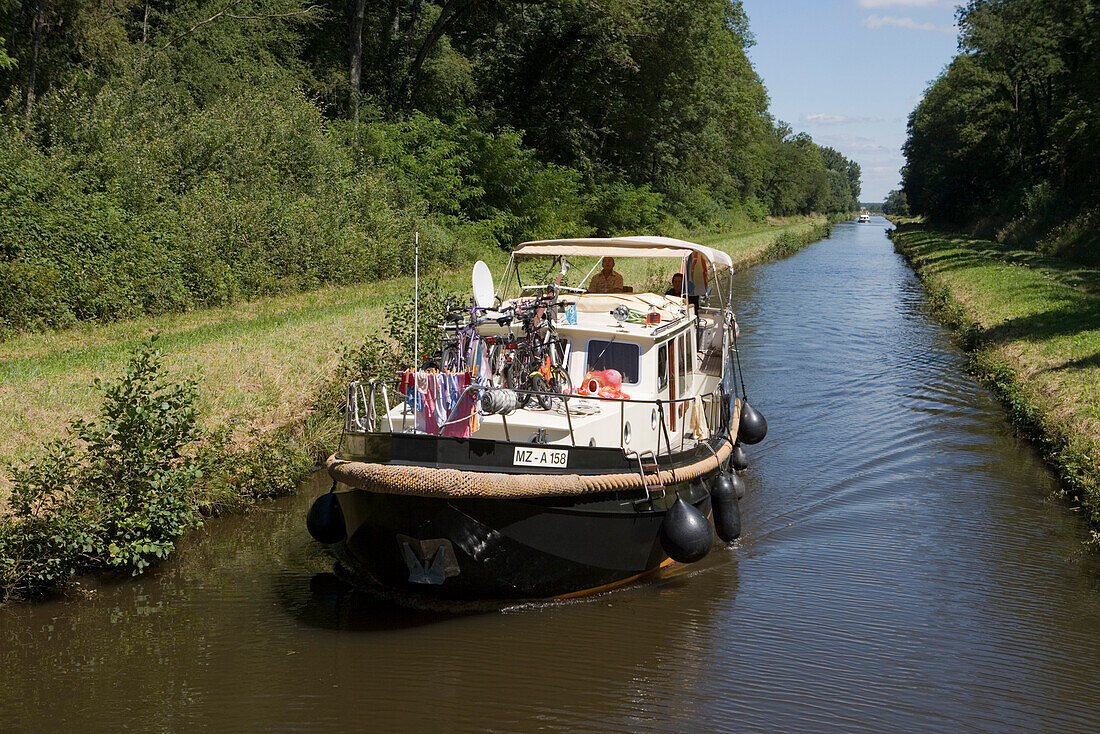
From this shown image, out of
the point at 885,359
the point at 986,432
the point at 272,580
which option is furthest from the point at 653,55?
the point at 272,580

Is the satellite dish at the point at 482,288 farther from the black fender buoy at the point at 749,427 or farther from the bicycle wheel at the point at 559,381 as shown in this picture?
the black fender buoy at the point at 749,427

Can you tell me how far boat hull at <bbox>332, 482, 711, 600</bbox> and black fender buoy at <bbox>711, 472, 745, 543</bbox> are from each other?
1.56 meters

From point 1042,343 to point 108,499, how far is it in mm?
18326

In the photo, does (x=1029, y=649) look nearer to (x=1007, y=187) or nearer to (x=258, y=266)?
(x=258, y=266)

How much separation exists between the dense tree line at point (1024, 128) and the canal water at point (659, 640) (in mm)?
29537

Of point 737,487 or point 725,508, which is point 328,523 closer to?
point 725,508

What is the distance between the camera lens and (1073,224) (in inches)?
1695

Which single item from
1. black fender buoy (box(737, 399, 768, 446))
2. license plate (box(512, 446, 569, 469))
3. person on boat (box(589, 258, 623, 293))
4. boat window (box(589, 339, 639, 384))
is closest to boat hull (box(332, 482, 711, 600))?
license plate (box(512, 446, 569, 469))

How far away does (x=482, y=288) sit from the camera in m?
11.9

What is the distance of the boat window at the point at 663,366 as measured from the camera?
11.9 meters

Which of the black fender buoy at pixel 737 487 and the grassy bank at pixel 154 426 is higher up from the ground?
the grassy bank at pixel 154 426

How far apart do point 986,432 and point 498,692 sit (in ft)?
38.8

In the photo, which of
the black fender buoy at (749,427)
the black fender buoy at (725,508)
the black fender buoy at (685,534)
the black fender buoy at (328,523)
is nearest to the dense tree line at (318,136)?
the black fender buoy at (328,523)

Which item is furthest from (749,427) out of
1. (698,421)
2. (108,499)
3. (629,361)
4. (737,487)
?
(108,499)
